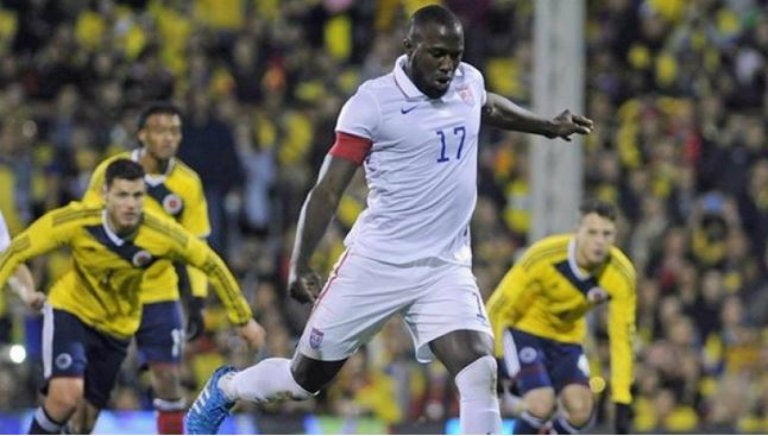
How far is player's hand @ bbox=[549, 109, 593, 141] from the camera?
997cm

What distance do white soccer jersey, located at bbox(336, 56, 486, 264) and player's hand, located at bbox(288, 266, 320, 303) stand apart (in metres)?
0.38

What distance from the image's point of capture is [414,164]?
941cm

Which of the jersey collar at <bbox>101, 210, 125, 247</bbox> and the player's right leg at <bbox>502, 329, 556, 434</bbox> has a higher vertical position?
the jersey collar at <bbox>101, 210, 125, 247</bbox>

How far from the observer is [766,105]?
1880cm

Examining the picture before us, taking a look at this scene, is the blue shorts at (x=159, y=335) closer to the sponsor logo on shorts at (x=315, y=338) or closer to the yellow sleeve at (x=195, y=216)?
the yellow sleeve at (x=195, y=216)

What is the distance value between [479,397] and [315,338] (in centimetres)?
74

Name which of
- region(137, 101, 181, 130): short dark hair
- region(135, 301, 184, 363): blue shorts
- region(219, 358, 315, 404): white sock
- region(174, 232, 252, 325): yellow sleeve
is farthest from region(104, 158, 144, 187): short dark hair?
region(219, 358, 315, 404): white sock

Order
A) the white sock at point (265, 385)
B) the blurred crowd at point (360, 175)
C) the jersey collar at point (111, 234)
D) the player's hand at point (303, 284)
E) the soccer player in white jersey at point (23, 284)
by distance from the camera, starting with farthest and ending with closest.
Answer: the blurred crowd at point (360, 175) < the jersey collar at point (111, 234) < the soccer player in white jersey at point (23, 284) < the white sock at point (265, 385) < the player's hand at point (303, 284)

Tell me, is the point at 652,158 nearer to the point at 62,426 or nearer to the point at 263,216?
the point at 263,216

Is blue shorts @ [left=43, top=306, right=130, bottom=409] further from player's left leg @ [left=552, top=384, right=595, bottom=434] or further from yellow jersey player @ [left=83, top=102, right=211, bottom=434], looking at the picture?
player's left leg @ [left=552, top=384, right=595, bottom=434]

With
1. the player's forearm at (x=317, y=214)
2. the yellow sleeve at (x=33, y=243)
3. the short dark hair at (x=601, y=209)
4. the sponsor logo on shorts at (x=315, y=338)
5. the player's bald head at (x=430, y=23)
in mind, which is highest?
the player's bald head at (x=430, y=23)

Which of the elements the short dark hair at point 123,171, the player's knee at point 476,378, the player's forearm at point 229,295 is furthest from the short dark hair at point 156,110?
the player's knee at point 476,378

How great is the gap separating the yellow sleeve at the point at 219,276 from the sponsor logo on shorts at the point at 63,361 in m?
0.85

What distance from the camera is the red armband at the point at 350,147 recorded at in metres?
9.30
